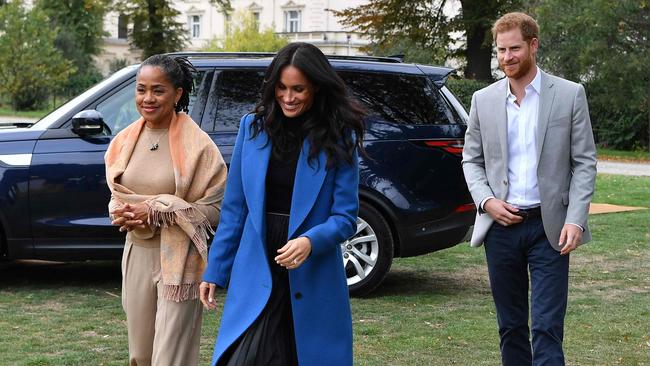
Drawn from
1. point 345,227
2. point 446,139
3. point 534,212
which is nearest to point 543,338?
point 534,212

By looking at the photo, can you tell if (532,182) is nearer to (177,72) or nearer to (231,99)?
(177,72)

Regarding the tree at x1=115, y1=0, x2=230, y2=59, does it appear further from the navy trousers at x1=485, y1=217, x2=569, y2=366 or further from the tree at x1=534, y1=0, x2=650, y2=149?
the navy trousers at x1=485, y1=217, x2=569, y2=366

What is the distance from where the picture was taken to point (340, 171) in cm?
416

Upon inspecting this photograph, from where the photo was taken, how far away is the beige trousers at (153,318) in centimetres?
465

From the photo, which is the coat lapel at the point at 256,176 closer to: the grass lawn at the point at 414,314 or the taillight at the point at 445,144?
the grass lawn at the point at 414,314

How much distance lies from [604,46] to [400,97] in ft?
81.7

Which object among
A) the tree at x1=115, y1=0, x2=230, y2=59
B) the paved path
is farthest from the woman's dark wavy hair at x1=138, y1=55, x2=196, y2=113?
the tree at x1=115, y1=0, x2=230, y2=59

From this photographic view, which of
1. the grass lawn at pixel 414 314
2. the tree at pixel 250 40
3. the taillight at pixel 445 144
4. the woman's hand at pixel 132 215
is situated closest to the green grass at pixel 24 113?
the tree at pixel 250 40

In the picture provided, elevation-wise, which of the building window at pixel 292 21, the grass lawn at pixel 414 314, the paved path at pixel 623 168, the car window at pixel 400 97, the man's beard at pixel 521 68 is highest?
the building window at pixel 292 21

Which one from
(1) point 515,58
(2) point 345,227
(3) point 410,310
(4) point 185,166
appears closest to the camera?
(2) point 345,227

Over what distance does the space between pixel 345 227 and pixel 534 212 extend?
4.83 ft

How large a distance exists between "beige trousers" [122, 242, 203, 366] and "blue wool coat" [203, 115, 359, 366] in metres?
0.52

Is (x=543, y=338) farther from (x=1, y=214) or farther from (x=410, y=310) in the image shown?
(x=1, y=214)

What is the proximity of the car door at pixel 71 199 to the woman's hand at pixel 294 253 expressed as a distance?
4.68 m
